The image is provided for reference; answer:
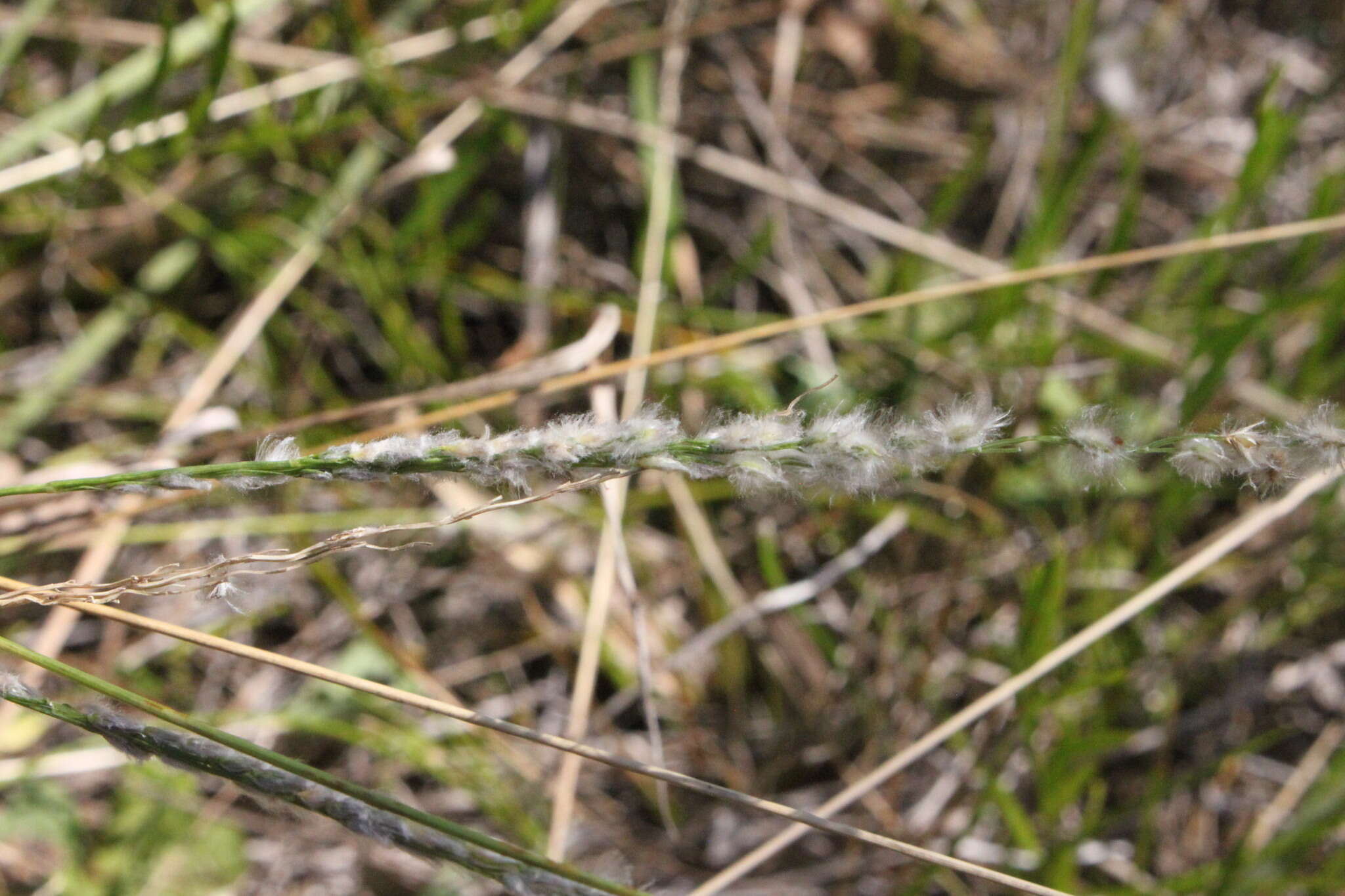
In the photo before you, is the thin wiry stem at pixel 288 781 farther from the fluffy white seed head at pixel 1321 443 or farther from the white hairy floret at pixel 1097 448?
the fluffy white seed head at pixel 1321 443

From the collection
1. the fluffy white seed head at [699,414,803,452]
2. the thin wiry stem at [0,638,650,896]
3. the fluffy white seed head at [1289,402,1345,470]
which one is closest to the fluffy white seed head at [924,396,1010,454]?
the fluffy white seed head at [699,414,803,452]

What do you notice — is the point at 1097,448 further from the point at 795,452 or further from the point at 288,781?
the point at 288,781

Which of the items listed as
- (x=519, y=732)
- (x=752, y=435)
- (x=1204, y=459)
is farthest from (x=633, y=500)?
(x=1204, y=459)

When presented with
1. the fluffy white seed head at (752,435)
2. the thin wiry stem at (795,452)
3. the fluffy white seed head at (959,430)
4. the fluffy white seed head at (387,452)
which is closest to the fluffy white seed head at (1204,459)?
the thin wiry stem at (795,452)

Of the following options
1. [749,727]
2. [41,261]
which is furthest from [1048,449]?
[41,261]

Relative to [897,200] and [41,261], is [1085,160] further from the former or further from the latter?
[41,261]

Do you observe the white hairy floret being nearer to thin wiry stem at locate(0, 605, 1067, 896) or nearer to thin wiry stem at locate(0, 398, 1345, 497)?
thin wiry stem at locate(0, 398, 1345, 497)
